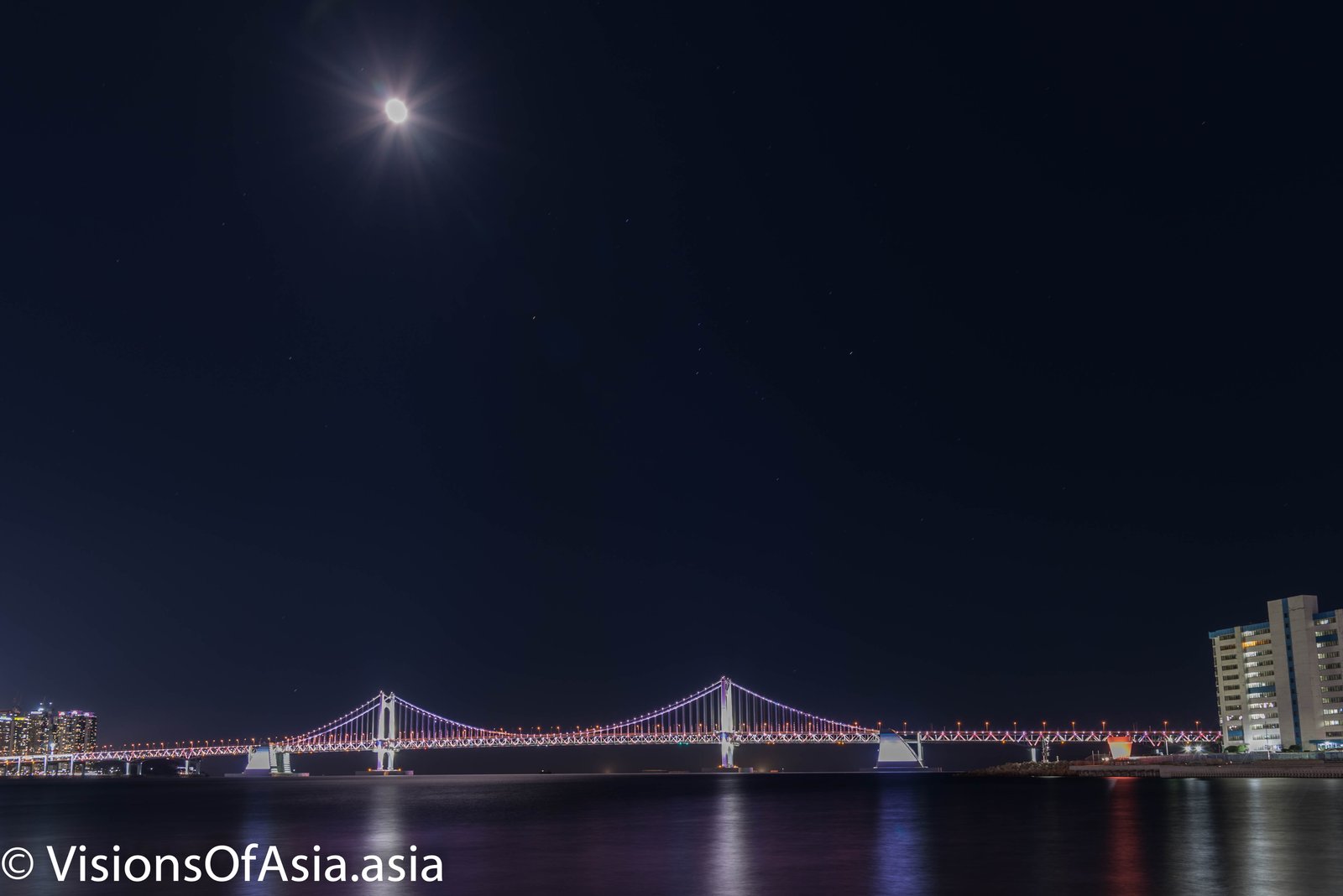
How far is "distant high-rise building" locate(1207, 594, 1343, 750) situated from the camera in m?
102

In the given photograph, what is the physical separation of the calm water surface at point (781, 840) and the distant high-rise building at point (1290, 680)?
35451 mm

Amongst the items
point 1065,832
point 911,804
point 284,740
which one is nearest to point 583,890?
point 1065,832

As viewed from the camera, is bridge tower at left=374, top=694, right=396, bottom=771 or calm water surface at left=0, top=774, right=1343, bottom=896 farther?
bridge tower at left=374, top=694, right=396, bottom=771

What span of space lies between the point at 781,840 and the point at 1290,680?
87.3m

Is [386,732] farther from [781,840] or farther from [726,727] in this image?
[781,840]

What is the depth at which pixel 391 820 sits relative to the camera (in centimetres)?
4884

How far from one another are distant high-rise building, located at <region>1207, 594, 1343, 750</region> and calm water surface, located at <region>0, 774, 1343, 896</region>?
35.5 meters

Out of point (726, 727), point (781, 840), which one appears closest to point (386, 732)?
point (726, 727)

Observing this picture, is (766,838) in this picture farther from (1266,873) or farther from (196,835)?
(196,835)

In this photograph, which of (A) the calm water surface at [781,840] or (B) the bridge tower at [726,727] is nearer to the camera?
(A) the calm water surface at [781,840]

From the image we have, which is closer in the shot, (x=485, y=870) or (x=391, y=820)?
(x=485, y=870)

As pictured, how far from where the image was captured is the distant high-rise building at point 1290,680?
101500 millimetres

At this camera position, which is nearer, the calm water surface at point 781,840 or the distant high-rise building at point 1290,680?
the calm water surface at point 781,840

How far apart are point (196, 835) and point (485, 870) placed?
786 inches
